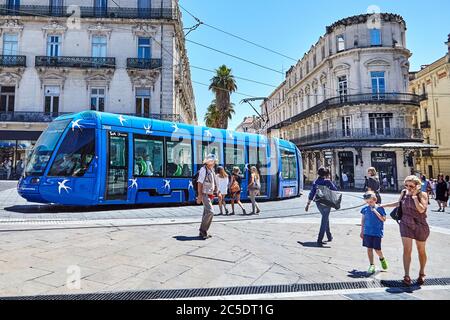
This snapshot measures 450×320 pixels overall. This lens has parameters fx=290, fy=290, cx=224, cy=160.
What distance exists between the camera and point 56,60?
23.7 m

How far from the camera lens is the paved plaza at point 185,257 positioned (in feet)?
11.6

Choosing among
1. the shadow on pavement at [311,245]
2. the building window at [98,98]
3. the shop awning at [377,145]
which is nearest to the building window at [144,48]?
the building window at [98,98]

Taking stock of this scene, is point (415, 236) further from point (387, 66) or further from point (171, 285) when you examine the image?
point (387, 66)

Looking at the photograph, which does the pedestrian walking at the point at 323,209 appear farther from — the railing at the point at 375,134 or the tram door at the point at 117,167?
the railing at the point at 375,134

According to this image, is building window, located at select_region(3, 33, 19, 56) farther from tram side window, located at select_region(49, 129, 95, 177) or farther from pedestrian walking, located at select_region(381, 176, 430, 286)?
pedestrian walking, located at select_region(381, 176, 430, 286)

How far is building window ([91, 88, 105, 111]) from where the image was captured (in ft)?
78.7

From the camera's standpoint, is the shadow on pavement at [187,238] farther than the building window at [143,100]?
No

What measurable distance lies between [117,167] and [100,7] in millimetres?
21456

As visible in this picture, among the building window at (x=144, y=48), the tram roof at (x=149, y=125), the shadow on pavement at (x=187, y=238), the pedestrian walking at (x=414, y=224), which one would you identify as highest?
the building window at (x=144, y=48)

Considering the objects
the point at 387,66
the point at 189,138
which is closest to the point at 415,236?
the point at 189,138

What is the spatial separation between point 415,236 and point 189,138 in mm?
8376

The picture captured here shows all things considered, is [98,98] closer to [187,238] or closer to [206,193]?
[206,193]

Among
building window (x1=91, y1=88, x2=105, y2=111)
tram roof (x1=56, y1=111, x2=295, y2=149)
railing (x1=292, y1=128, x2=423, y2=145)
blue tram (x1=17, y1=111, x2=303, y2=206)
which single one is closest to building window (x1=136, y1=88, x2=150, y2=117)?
building window (x1=91, y1=88, x2=105, y2=111)
